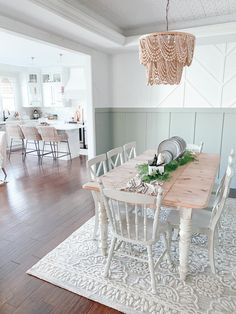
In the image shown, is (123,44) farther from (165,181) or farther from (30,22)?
(165,181)

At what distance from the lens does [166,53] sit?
197 cm

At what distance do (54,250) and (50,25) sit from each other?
2.59m

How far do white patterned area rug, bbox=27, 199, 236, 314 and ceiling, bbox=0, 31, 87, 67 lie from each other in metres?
3.23

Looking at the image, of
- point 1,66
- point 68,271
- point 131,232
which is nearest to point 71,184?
point 68,271

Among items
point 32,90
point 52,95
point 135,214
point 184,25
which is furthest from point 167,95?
point 32,90

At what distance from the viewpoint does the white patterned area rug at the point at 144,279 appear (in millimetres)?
1757

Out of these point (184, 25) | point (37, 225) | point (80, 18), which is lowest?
point (37, 225)

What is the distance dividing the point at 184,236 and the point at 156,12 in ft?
9.64

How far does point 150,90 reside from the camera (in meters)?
4.47

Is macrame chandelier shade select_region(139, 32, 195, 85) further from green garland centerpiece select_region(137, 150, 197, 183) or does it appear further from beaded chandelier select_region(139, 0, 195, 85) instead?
green garland centerpiece select_region(137, 150, 197, 183)

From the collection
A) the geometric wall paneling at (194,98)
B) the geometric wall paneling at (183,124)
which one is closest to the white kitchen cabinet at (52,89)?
the geometric wall paneling at (183,124)

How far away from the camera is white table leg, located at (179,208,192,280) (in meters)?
1.80

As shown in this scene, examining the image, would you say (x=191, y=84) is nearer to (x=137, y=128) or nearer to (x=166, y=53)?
(x=137, y=128)

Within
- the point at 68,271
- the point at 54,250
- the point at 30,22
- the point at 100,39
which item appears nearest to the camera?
the point at 68,271
